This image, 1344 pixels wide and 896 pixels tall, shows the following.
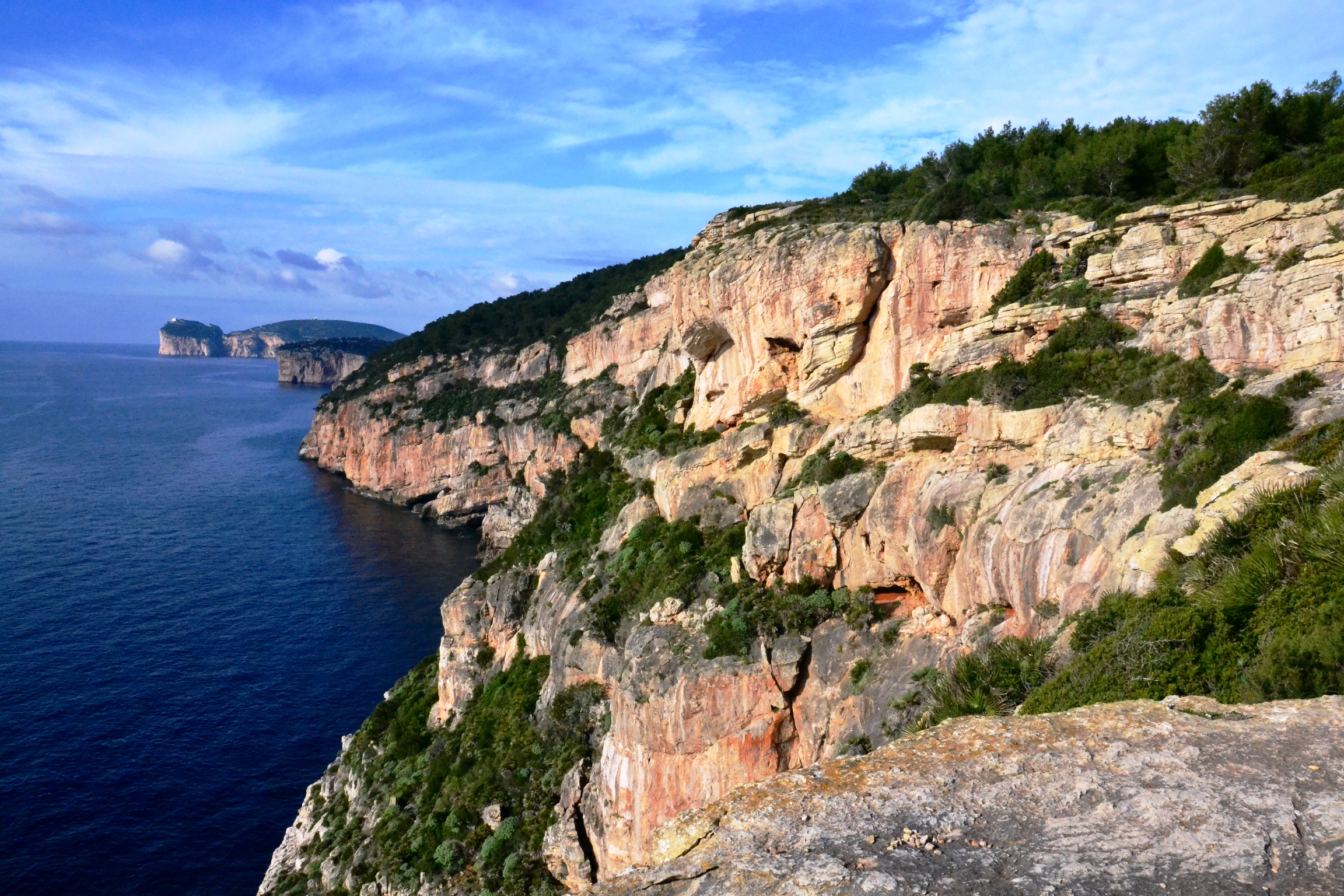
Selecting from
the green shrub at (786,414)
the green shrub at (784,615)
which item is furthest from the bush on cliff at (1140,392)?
the green shrub at (784,615)

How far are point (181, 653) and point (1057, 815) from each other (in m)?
65.6

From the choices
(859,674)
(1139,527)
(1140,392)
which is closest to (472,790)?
(859,674)

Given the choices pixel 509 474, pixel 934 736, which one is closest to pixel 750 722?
pixel 934 736

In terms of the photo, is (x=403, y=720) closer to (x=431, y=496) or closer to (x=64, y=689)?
(x=64, y=689)

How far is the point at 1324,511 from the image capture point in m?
11.5

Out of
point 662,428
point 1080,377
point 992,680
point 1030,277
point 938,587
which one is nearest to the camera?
point 992,680

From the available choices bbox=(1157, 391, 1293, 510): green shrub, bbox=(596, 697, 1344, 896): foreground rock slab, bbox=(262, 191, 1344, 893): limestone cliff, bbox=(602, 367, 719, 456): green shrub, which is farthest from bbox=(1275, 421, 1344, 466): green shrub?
bbox=(602, 367, 719, 456): green shrub

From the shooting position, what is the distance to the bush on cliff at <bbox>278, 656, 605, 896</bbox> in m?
29.3

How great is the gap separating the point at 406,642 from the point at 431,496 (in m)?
48.5

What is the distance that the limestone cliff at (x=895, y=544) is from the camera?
328 inches

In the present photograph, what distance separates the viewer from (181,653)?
5831 centimetres

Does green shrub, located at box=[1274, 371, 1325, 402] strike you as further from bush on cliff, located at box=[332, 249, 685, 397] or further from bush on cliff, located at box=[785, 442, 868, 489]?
bush on cliff, located at box=[332, 249, 685, 397]

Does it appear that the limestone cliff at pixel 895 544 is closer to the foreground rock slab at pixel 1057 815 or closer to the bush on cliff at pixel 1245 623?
the foreground rock slab at pixel 1057 815

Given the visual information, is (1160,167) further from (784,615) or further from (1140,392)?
(784,615)
